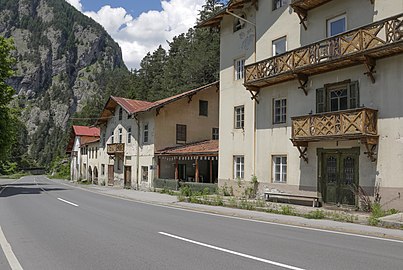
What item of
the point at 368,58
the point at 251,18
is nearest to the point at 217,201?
the point at 368,58

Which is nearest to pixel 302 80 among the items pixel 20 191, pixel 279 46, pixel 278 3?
pixel 279 46

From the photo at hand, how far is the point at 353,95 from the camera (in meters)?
17.2

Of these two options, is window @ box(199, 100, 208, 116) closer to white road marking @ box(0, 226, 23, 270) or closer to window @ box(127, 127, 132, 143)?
window @ box(127, 127, 132, 143)

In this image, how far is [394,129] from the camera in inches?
613

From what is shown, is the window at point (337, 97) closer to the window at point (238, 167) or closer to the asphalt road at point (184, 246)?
the window at point (238, 167)

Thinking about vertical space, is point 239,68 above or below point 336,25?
below

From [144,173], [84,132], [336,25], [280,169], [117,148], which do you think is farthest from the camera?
[84,132]

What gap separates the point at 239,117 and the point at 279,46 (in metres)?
4.85

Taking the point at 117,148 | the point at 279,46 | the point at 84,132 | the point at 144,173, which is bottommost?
the point at 144,173

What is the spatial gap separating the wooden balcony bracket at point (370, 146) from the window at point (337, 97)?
1.76 m

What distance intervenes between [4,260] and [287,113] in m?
15.5

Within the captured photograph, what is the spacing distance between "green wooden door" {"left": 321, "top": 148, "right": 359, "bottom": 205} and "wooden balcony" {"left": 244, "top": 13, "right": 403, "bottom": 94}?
3347mm

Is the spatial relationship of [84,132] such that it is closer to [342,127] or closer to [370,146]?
[342,127]

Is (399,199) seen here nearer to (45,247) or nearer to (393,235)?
(393,235)
